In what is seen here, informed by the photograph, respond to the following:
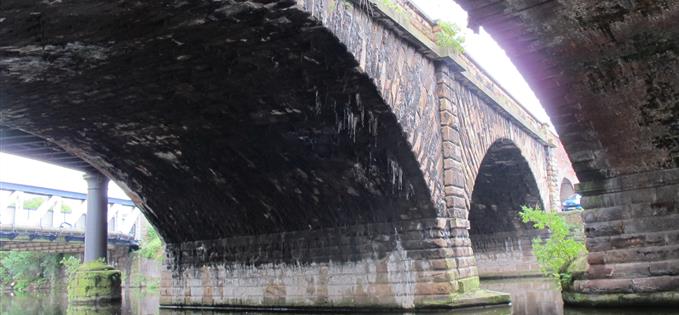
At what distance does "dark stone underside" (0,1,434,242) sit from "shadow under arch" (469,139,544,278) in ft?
28.2

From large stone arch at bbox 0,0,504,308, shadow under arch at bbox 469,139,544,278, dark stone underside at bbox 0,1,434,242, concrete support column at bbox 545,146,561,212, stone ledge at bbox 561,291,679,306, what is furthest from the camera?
concrete support column at bbox 545,146,561,212

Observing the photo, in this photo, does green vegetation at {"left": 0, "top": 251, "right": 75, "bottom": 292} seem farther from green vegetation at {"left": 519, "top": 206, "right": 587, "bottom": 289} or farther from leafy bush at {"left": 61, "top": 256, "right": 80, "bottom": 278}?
green vegetation at {"left": 519, "top": 206, "right": 587, "bottom": 289}

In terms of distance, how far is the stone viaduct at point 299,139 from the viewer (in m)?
7.76

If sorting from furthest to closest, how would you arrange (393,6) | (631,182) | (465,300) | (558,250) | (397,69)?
(465,300), (558,250), (397,69), (393,6), (631,182)

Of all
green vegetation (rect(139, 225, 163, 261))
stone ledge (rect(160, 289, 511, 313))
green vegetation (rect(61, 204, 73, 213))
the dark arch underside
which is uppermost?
green vegetation (rect(61, 204, 73, 213))

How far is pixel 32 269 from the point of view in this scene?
41250 millimetres

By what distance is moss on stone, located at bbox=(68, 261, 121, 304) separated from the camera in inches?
760

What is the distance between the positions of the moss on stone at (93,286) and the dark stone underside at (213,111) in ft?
17.4

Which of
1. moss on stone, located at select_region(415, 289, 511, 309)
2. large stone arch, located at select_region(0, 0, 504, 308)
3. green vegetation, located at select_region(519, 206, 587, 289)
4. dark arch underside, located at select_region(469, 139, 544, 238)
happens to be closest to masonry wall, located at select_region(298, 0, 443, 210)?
large stone arch, located at select_region(0, 0, 504, 308)

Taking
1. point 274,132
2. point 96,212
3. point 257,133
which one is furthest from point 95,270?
point 274,132

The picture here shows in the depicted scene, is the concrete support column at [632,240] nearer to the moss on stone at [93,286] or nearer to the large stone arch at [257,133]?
the large stone arch at [257,133]

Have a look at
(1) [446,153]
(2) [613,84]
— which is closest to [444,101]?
(1) [446,153]

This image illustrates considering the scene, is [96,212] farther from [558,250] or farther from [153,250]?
[558,250]

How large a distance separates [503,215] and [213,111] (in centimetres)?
1578
